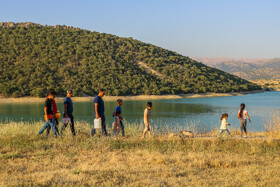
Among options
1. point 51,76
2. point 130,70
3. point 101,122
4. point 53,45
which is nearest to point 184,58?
point 130,70

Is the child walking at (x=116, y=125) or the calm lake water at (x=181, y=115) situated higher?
the child walking at (x=116, y=125)

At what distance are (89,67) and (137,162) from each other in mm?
69827

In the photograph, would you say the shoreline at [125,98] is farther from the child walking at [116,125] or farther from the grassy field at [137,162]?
the grassy field at [137,162]

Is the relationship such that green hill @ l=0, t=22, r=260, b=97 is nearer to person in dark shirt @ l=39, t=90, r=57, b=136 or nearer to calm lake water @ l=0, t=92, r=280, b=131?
calm lake water @ l=0, t=92, r=280, b=131

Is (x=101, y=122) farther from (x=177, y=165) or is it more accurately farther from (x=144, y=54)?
(x=144, y=54)

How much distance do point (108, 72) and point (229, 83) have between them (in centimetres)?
3560

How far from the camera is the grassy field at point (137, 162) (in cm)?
575

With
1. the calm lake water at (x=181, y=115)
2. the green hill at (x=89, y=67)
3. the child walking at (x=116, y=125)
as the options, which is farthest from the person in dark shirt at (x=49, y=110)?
the green hill at (x=89, y=67)

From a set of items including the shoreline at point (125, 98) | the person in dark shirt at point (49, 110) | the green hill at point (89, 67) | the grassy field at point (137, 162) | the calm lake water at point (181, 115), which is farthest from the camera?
the green hill at point (89, 67)

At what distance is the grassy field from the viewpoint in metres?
5.75

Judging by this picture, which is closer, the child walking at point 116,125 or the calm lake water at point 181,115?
the child walking at point 116,125

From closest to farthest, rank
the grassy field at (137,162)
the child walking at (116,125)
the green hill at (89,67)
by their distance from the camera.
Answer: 1. the grassy field at (137,162)
2. the child walking at (116,125)
3. the green hill at (89,67)

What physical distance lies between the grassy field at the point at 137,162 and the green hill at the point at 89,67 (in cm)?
5222

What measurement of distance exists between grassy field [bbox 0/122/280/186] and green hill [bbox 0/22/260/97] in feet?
171
